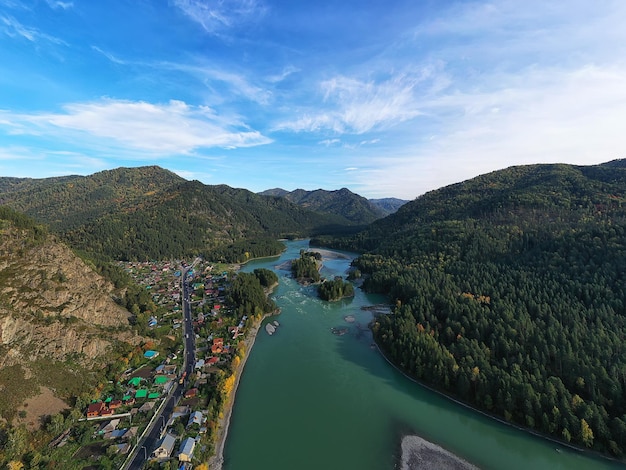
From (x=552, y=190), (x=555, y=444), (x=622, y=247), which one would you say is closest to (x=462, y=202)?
(x=552, y=190)

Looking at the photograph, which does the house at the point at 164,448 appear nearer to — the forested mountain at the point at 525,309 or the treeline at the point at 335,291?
the forested mountain at the point at 525,309

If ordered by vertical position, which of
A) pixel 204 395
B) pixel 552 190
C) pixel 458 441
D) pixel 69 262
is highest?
pixel 552 190

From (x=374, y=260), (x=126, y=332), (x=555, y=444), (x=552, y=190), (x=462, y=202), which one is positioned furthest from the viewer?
(x=462, y=202)

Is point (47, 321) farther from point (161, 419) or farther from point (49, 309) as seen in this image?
point (161, 419)

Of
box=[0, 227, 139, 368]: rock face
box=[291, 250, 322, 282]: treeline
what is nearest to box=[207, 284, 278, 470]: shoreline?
box=[0, 227, 139, 368]: rock face

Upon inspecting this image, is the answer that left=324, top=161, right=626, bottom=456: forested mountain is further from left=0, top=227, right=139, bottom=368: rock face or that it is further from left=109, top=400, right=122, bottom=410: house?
left=0, top=227, right=139, bottom=368: rock face

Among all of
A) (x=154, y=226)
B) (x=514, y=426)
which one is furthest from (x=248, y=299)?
(x=154, y=226)

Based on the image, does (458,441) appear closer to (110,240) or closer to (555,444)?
(555,444)
